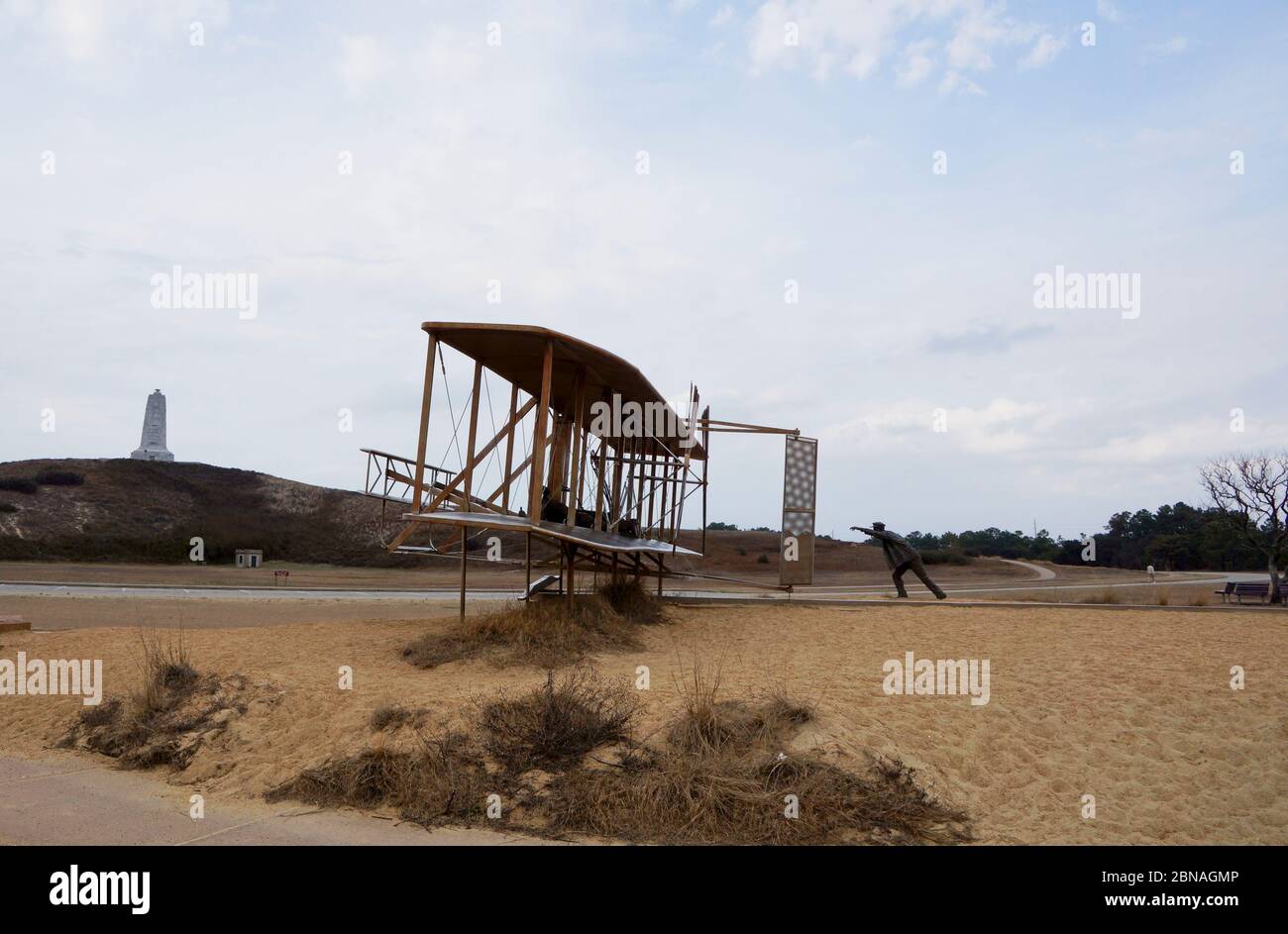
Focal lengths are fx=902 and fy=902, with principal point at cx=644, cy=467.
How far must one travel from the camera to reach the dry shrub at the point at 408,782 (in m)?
7.67

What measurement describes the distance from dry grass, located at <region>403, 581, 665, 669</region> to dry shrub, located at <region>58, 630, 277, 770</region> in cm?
295

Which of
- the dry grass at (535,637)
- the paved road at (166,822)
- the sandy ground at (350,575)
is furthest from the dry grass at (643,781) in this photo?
the sandy ground at (350,575)

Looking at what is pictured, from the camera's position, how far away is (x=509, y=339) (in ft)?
45.6

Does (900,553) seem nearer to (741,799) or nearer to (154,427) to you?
(741,799)

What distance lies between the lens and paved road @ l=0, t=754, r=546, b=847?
7012 mm

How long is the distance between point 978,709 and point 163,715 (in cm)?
907

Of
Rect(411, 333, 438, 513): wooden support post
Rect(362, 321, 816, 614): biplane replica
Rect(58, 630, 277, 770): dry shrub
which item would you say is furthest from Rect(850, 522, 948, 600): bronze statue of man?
Rect(58, 630, 277, 770): dry shrub

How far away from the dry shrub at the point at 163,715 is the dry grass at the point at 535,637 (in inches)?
116

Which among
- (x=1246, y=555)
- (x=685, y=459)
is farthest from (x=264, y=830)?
(x=1246, y=555)

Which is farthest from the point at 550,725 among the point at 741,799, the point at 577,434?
the point at 577,434
